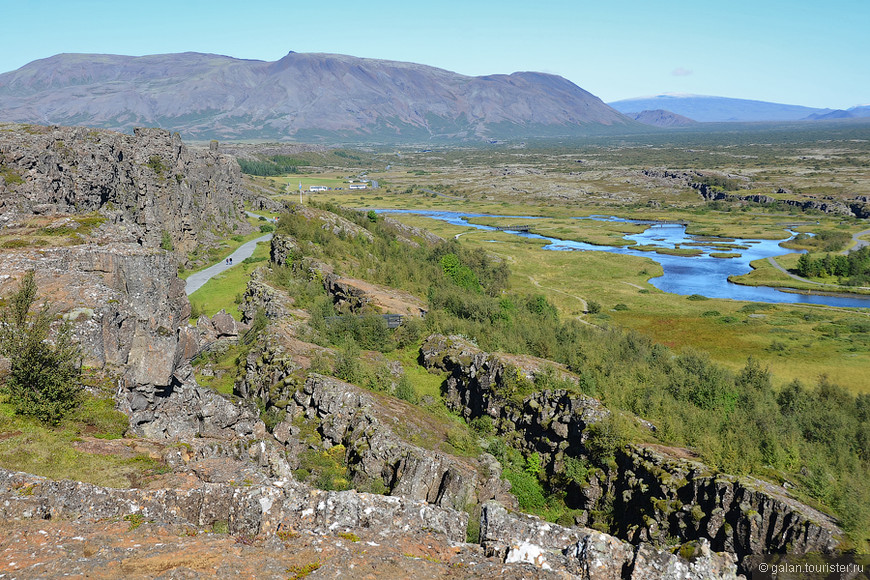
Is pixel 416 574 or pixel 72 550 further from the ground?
pixel 72 550

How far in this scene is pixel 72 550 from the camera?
11.8m

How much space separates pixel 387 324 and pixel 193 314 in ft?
51.1

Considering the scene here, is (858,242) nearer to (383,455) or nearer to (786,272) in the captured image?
(786,272)

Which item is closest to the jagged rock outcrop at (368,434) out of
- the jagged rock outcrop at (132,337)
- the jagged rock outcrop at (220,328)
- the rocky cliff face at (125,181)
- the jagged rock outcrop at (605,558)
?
the jagged rock outcrop at (132,337)

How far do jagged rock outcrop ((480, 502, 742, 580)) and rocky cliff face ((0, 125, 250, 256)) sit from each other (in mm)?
38038

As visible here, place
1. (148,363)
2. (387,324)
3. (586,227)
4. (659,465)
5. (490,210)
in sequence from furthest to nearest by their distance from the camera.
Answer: (490,210), (586,227), (387,324), (659,465), (148,363)

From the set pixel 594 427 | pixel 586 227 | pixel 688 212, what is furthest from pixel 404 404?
pixel 688 212

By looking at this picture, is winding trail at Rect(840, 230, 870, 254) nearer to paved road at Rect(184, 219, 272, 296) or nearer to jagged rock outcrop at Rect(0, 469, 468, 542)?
paved road at Rect(184, 219, 272, 296)

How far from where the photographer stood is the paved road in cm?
5666

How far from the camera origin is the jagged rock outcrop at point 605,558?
13266mm

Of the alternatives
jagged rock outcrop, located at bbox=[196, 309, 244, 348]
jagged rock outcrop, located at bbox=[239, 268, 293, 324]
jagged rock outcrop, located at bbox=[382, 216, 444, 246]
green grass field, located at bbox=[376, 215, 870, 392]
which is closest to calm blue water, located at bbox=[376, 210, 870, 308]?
green grass field, located at bbox=[376, 215, 870, 392]

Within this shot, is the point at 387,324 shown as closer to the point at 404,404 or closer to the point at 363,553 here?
the point at 404,404

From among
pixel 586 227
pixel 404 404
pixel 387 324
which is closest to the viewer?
pixel 404 404

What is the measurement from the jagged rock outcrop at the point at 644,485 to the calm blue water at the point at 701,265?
233 feet
